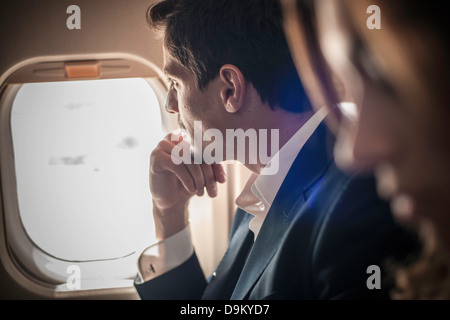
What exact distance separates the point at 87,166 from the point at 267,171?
84cm

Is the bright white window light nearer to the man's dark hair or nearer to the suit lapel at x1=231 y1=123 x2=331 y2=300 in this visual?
the man's dark hair

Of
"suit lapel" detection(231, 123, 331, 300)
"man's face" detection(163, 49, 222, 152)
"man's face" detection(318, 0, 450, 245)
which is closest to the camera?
"man's face" detection(318, 0, 450, 245)

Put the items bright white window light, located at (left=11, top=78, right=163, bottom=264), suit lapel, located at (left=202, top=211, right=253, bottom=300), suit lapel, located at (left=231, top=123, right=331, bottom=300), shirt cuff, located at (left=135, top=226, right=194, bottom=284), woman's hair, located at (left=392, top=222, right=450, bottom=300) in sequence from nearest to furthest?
woman's hair, located at (left=392, top=222, right=450, bottom=300)
suit lapel, located at (left=231, top=123, right=331, bottom=300)
suit lapel, located at (left=202, top=211, right=253, bottom=300)
shirt cuff, located at (left=135, top=226, right=194, bottom=284)
bright white window light, located at (left=11, top=78, right=163, bottom=264)

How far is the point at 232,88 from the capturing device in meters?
1.24

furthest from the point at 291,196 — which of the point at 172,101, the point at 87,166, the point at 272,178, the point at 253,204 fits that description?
the point at 87,166

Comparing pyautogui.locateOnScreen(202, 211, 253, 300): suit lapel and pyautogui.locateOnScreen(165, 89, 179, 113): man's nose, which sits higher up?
pyautogui.locateOnScreen(165, 89, 179, 113): man's nose

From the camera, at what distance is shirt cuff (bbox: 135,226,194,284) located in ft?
5.03

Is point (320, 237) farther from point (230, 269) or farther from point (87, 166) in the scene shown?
point (87, 166)

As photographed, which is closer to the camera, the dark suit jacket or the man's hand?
the dark suit jacket

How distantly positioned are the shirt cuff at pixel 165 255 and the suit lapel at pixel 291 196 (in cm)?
40

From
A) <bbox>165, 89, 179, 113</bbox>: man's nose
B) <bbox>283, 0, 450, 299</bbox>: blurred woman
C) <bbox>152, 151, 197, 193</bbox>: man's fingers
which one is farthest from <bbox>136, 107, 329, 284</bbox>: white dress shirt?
<bbox>283, 0, 450, 299</bbox>: blurred woman

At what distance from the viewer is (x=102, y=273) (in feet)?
5.75

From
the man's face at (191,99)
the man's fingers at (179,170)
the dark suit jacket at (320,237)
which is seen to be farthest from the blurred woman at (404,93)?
the man's fingers at (179,170)

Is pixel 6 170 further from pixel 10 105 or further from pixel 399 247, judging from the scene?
pixel 399 247
